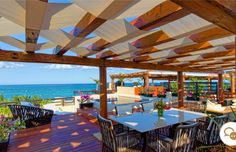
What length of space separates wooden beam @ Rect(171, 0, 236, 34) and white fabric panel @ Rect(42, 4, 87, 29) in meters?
1.03

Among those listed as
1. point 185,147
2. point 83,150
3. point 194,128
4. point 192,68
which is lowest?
point 83,150

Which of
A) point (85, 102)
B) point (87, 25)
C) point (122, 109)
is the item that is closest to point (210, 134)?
point (122, 109)

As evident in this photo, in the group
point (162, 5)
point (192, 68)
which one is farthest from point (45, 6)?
point (192, 68)

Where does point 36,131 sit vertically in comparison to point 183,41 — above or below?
below

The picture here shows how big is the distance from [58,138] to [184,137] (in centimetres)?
313

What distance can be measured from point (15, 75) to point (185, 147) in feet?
159

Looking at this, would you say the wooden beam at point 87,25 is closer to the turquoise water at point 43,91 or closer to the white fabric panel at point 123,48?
the white fabric panel at point 123,48

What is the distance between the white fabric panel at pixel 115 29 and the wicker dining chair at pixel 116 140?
141cm

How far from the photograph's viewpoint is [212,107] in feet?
18.7

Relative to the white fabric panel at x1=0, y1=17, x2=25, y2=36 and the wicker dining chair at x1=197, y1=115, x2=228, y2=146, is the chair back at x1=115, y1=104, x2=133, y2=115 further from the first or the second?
the white fabric panel at x1=0, y1=17, x2=25, y2=36

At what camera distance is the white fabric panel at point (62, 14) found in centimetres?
164

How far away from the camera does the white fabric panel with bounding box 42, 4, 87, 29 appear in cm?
164

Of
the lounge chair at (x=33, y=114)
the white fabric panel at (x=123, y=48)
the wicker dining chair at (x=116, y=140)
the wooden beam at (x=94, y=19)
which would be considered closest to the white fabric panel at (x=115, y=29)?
the wooden beam at (x=94, y=19)

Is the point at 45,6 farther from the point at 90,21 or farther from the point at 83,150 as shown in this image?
the point at 83,150
